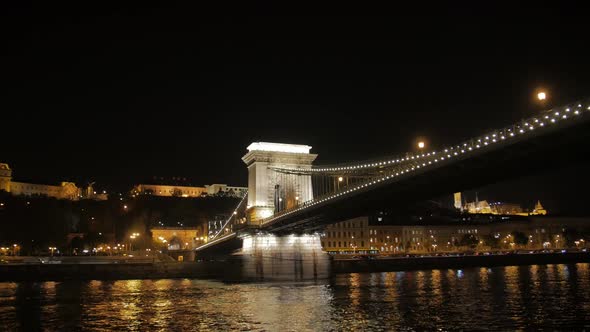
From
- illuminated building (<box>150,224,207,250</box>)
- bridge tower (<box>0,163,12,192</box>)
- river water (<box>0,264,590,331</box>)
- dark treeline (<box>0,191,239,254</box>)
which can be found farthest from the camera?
bridge tower (<box>0,163,12,192</box>)

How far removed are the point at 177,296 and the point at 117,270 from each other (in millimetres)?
23510

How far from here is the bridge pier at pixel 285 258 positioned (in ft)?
160

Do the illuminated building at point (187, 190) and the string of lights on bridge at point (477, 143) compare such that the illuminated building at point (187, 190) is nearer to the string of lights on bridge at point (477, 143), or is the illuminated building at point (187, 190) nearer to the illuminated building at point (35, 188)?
the illuminated building at point (35, 188)

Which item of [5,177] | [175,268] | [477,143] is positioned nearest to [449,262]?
[175,268]

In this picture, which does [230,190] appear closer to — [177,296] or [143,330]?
[177,296]

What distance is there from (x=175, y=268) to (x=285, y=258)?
15386 mm

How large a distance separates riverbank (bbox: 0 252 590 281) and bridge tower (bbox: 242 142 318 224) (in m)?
5.42

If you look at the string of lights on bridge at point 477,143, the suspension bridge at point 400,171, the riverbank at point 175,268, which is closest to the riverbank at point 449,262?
the riverbank at point 175,268

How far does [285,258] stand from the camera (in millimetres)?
49500

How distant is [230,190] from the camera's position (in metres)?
153

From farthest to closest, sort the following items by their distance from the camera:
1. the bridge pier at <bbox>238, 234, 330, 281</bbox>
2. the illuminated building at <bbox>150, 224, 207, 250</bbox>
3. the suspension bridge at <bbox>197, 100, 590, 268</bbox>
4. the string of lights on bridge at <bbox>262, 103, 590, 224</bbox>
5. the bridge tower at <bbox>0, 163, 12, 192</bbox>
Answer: the bridge tower at <bbox>0, 163, 12, 192</bbox>, the illuminated building at <bbox>150, 224, 207, 250</bbox>, the bridge pier at <bbox>238, 234, 330, 281</bbox>, the suspension bridge at <bbox>197, 100, 590, 268</bbox>, the string of lights on bridge at <bbox>262, 103, 590, 224</bbox>

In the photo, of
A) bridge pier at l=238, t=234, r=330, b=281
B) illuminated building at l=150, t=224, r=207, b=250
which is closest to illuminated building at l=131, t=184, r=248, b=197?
illuminated building at l=150, t=224, r=207, b=250

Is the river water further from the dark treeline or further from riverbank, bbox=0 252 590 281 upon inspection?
the dark treeline

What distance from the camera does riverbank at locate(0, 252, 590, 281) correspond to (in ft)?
176
